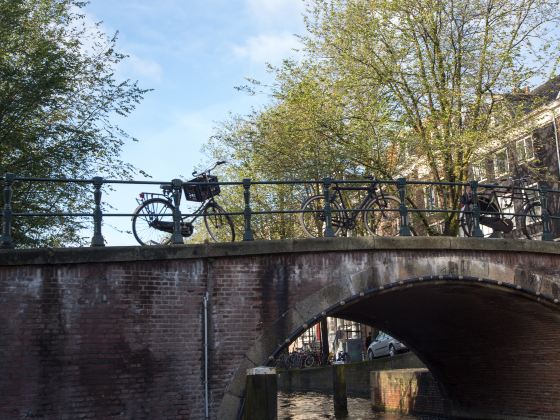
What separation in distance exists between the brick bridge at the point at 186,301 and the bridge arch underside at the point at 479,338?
169mm

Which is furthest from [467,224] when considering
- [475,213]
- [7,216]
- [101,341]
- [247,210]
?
[7,216]

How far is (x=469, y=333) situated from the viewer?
15.2 m

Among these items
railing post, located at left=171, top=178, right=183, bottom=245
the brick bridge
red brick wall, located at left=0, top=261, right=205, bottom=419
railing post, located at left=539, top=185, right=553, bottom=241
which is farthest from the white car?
red brick wall, located at left=0, top=261, right=205, bottom=419

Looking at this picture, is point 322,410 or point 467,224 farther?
point 322,410

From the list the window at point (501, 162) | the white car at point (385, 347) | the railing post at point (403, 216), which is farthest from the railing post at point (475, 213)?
the white car at point (385, 347)

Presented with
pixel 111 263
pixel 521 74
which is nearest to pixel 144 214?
pixel 111 263

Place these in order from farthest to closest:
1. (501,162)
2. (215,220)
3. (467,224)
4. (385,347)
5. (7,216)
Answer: (385,347) < (501,162) < (467,224) < (215,220) < (7,216)

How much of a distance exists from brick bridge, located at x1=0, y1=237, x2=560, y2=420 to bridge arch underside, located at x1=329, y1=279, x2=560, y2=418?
0.56ft

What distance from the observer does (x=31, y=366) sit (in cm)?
905

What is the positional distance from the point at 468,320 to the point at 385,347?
11.0 m

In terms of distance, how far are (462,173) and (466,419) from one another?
582 centimetres

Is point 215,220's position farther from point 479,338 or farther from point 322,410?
point 322,410

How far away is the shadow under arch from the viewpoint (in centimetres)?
1067

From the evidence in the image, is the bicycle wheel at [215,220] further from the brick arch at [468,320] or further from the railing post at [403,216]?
the railing post at [403,216]
